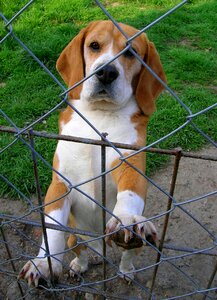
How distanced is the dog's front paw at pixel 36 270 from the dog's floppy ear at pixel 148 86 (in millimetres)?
1012

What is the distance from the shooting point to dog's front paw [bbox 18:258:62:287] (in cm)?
180

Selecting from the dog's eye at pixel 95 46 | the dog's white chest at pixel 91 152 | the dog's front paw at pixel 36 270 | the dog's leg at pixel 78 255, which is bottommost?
the dog's front paw at pixel 36 270

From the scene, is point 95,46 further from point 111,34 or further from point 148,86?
point 148,86

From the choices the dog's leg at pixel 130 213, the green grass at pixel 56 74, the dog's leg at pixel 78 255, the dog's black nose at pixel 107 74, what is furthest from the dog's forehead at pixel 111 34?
the green grass at pixel 56 74

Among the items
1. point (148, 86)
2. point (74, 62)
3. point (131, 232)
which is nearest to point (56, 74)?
point (74, 62)

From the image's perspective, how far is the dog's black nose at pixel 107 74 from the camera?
2.07 m

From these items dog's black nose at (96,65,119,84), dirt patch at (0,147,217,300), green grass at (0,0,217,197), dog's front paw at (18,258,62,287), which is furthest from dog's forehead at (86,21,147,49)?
green grass at (0,0,217,197)

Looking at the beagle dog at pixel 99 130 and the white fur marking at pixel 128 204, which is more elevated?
the beagle dog at pixel 99 130

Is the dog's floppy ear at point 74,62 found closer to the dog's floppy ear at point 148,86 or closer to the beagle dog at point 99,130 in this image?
the beagle dog at point 99,130

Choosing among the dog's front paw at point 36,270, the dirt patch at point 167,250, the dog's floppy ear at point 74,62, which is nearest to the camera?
the dog's front paw at point 36,270

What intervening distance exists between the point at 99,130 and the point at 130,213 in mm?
580

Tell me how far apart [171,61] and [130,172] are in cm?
342

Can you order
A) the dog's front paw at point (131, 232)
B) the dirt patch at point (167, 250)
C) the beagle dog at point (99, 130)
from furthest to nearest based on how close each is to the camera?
1. the dirt patch at point (167, 250)
2. the beagle dog at point (99, 130)
3. the dog's front paw at point (131, 232)

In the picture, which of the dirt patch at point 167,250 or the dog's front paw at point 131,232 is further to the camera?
the dirt patch at point 167,250
